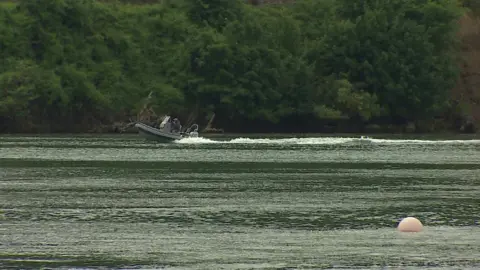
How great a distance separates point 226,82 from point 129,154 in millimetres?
42727

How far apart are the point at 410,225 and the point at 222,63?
273 feet

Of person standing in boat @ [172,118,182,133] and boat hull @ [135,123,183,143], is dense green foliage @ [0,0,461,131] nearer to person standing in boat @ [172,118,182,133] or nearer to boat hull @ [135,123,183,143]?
person standing in boat @ [172,118,182,133]

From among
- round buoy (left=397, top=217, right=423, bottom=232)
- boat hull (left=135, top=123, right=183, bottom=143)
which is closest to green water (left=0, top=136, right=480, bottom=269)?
round buoy (left=397, top=217, right=423, bottom=232)

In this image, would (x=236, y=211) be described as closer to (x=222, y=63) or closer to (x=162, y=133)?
(x=162, y=133)

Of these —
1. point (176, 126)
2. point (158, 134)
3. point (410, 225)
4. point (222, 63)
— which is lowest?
point (410, 225)

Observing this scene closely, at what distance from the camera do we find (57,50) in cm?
11475

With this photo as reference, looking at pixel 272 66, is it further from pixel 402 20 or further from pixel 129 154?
pixel 129 154

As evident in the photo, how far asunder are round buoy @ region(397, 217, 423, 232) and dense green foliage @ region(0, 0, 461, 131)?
78.1 metres

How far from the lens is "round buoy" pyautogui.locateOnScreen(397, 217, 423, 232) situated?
3356cm

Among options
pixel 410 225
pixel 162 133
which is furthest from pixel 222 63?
pixel 410 225

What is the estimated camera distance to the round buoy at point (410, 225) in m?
33.6

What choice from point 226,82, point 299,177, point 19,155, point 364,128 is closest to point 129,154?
point 19,155

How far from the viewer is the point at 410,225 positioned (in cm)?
3359

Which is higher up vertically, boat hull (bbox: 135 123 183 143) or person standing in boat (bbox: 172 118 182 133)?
person standing in boat (bbox: 172 118 182 133)
